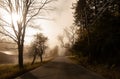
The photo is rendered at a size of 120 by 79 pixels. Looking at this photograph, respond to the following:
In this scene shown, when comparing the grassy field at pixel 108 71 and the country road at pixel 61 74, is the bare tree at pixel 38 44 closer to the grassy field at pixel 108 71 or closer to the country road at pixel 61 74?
the country road at pixel 61 74

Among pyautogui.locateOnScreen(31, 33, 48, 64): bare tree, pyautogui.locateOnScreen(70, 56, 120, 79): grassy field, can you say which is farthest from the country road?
pyautogui.locateOnScreen(31, 33, 48, 64): bare tree

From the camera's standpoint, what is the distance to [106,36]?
24.8 meters

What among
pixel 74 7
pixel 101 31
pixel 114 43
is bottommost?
pixel 114 43

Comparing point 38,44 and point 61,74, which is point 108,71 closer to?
point 61,74

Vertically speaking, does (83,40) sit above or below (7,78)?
above

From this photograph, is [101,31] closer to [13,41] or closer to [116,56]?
[116,56]

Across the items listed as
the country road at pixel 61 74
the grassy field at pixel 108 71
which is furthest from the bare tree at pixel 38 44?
the grassy field at pixel 108 71

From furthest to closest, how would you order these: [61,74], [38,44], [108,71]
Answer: [38,44], [108,71], [61,74]

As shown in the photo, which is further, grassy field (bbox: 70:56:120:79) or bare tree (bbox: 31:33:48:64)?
bare tree (bbox: 31:33:48:64)

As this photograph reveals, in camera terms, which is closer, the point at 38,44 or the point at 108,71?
the point at 108,71

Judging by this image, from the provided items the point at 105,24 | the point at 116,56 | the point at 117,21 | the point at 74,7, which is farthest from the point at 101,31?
the point at 74,7

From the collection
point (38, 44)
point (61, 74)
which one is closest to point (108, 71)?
point (61, 74)

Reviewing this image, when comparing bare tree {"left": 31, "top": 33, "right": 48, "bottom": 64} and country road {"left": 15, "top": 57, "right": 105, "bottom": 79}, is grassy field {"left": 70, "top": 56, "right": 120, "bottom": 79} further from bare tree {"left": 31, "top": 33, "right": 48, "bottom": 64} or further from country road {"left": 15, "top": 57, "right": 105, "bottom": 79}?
bare tree {"left": 31, "top": 33, "right": 48, "bottom": 64}

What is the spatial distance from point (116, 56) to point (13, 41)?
12109mm
